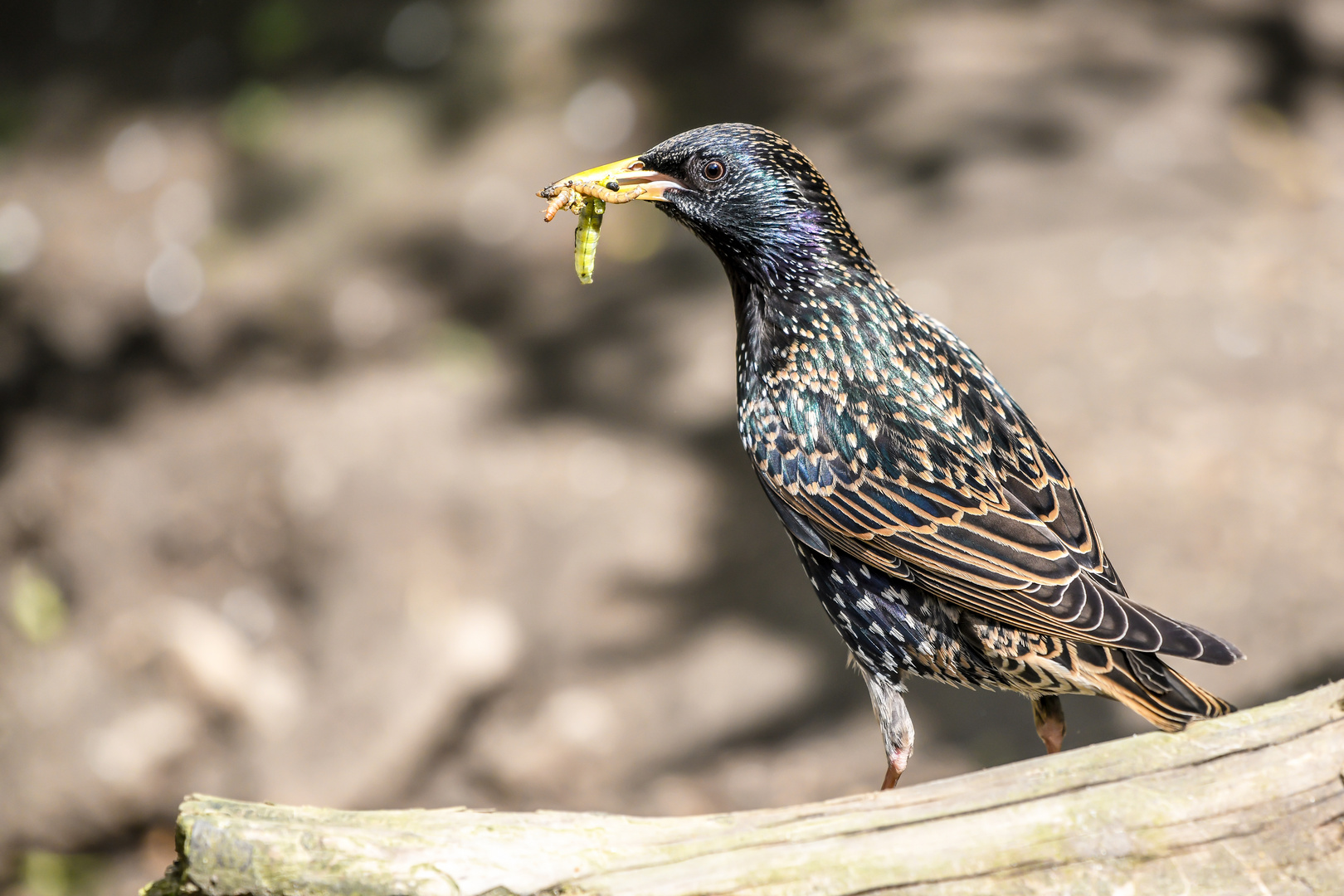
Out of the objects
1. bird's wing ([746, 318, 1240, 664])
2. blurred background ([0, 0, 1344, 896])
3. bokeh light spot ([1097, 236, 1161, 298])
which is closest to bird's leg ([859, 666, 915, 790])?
bird's wing ([746, 318, 1240, 664])

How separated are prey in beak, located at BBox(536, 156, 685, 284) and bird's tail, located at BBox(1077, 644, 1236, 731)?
169 cm

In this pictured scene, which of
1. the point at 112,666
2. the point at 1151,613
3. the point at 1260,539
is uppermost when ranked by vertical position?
the point at 112,666

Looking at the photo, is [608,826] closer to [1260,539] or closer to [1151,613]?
[1151,613]

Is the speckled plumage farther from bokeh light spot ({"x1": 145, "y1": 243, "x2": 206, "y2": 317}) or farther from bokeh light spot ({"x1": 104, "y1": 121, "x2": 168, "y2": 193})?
bokeh light spot ({"x1": 104, "y1": 121, "x2": 168, "y2": 193})

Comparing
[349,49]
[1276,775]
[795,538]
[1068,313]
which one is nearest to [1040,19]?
[1068,313]

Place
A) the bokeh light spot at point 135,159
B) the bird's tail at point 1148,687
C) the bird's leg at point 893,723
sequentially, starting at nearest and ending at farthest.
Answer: the bird's tail at point 1148,687, the bird's leg at point 893,723, the bokeh light spot at point 135,159

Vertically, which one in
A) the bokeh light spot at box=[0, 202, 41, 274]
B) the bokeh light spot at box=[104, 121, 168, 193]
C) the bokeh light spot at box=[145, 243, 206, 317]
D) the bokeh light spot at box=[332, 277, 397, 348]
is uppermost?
the bokeh light spot at box=[104, 121, 168, 193]

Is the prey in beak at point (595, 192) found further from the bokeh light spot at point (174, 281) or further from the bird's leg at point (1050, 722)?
the bokeh light spot at point (174, 281)

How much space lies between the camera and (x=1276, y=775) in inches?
99.6

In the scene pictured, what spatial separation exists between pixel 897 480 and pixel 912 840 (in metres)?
0.91

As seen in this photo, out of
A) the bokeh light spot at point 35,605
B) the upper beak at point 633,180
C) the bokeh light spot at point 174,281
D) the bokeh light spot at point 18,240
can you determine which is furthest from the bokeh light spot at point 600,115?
the bokeh light spot at point 35,605

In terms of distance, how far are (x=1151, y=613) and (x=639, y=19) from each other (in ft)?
18.5

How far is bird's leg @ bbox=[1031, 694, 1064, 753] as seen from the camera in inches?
129

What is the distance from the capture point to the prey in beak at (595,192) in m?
3.28
